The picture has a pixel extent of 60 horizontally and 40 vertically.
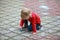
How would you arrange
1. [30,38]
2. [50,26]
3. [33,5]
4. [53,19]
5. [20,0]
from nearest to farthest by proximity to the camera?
[30,38]
[50,26]
[53,19]
[33,5]
[20,0]

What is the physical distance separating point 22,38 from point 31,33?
0.60ft

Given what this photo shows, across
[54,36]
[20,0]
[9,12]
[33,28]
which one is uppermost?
[20,0]

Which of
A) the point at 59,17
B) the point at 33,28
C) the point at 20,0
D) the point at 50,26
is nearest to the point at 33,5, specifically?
the point at 20,0

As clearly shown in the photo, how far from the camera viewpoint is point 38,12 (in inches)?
122

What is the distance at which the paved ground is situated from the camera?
2.25 metres

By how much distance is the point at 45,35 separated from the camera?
7.43 feet

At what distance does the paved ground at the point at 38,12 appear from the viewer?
225cm

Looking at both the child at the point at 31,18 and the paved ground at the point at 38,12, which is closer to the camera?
the child at the point at 31,18

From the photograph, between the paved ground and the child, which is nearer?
the child

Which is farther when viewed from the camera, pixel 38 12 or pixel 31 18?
pixel 38 12

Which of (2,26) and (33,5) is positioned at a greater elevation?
(33,5)

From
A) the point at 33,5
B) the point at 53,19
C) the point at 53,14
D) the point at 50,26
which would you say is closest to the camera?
the point at 50,26

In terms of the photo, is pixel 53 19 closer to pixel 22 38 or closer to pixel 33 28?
pixel 33 28

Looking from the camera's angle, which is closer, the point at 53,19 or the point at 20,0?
the point at 53,19
